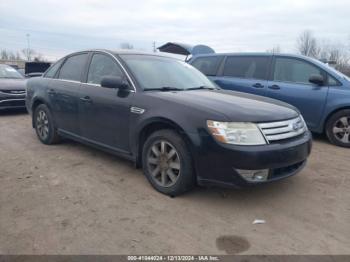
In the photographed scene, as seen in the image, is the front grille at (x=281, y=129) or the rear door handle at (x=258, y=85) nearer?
the front grille at (x=281, y=129)

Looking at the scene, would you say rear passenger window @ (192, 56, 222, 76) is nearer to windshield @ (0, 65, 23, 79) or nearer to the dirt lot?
the dirt lot

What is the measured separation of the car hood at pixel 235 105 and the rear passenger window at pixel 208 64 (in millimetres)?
3545

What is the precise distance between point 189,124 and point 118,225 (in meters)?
1.19

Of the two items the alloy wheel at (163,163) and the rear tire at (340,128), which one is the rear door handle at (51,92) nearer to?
the alloy wheel at (163,163)

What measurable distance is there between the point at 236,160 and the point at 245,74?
13.9ft

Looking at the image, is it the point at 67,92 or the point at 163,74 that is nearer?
the point at 163,74

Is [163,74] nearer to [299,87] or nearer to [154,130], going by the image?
[154,130]

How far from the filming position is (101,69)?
4.44 metres

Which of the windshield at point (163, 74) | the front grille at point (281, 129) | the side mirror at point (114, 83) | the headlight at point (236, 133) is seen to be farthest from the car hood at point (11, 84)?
the front grille at point (281, 129)

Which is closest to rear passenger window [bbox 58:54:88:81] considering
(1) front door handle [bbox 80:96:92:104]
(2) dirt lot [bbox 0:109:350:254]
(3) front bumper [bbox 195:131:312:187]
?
(1) front door handle [bbox 80:96:92:104]

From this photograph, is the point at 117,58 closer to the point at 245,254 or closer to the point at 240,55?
the point at 245,254

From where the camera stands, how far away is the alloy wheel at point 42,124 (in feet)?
18.0

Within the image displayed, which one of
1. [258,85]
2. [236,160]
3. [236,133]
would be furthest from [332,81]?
[236,160]

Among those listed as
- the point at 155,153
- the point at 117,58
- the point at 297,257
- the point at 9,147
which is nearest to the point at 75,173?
the point at 155,153
